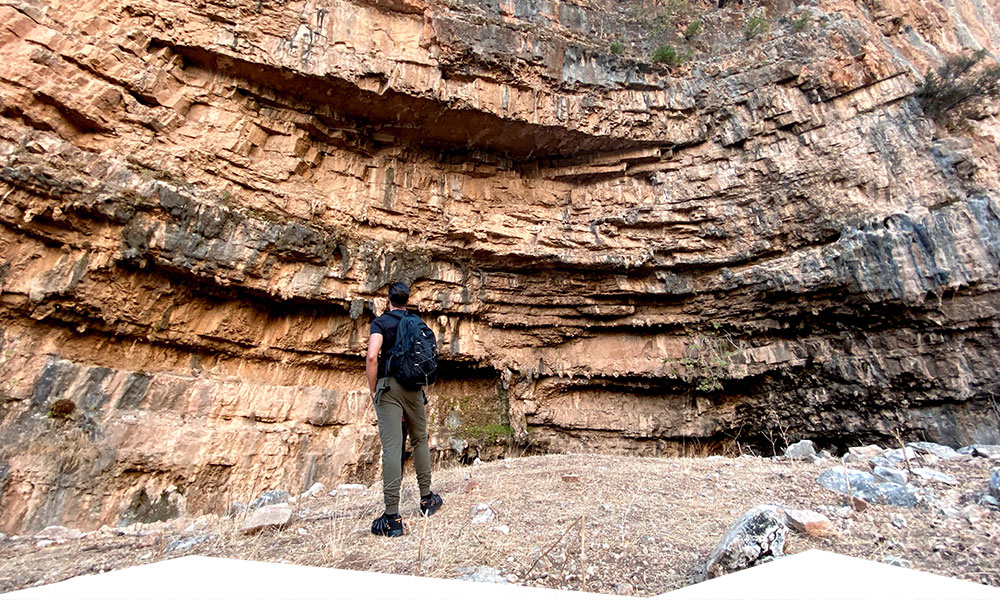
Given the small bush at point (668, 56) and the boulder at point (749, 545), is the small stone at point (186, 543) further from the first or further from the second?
the small bush at point (668, 56)

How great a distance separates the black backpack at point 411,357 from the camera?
→ 3572 millimetres

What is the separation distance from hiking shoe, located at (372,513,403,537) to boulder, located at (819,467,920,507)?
351 cm

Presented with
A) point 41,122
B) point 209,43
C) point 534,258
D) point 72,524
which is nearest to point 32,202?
point 41,122

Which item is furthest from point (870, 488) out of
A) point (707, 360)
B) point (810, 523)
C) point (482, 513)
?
point (707, 360)

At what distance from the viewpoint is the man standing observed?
3.37 m

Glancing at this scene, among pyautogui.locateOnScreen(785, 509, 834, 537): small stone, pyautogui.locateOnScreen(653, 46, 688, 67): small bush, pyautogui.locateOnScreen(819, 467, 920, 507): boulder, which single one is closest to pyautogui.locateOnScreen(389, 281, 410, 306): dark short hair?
pyautogui.locateOnScreen(785, 509, 834, 537): small stone

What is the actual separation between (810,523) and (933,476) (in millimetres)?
2002

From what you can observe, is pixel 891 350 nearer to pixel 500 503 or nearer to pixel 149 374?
pixel 500 503

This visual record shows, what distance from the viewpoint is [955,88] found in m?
8.78

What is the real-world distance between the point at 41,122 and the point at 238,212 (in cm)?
279

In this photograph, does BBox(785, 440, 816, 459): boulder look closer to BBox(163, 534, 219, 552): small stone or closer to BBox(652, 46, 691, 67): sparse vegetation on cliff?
BBox(163, 534, 219, 552): small stone

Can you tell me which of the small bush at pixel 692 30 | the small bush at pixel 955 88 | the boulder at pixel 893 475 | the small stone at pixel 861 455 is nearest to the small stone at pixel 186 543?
the boulder at pixel 893 475

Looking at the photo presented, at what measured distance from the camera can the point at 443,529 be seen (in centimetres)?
330

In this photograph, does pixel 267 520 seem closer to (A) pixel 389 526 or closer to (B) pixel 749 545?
(A) pixel 389 526
